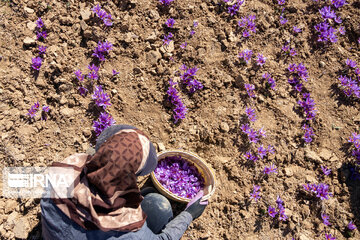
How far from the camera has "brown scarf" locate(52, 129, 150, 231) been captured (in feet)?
7.74

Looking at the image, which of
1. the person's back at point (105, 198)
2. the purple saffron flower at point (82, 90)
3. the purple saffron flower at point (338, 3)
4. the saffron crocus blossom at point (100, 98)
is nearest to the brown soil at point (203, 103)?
the purple saffron flower at point (82, 90)

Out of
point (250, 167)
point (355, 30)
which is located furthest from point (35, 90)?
point (355, 30)

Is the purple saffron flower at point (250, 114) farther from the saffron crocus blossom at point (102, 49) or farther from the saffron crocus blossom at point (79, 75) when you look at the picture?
Result: the saffron crocus blossom at point (79, 75)

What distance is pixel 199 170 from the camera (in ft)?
13.5

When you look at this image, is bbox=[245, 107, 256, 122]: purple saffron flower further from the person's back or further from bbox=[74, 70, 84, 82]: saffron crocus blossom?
bbox=[74, 70, 84, 82]: saffron crocus blossom

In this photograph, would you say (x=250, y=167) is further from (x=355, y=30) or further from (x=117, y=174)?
(x=355, y=30)

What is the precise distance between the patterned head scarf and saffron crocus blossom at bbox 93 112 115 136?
4.99 ft

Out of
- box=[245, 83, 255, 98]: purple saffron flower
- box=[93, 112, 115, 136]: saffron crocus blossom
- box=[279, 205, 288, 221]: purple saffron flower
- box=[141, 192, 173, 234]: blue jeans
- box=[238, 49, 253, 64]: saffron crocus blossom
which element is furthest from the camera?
box=[238, 49, 253, 64]: saffron crocus blossom

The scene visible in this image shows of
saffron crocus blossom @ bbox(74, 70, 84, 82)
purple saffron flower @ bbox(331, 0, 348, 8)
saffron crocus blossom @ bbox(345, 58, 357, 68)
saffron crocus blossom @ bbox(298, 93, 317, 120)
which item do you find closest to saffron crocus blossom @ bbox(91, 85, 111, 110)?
saffron crocus blossom @ bbox(74, 70, 84, 82)

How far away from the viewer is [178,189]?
3.98 m

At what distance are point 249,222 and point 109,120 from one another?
2506mm

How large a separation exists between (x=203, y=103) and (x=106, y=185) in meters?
2.48

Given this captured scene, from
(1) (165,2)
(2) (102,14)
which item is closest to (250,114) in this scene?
(1) (165,2)

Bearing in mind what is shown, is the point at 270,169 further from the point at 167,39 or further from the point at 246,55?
the point at 167,39
